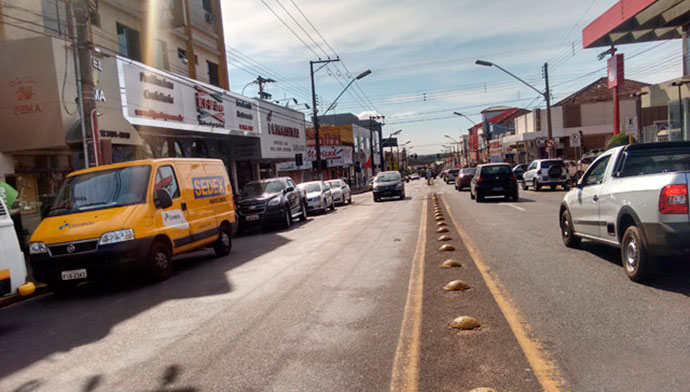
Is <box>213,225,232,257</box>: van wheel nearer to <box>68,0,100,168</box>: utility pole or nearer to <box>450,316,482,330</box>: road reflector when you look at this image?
<box>68,0,100,168</box>: utility pole

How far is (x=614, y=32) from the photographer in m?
24.6

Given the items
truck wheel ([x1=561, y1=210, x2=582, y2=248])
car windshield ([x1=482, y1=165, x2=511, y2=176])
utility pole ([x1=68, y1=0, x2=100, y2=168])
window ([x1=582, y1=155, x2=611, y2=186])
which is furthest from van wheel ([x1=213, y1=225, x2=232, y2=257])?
car windshield ([x1=482, y1=165, x2=511, y2=176])

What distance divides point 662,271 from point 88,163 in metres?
10.9

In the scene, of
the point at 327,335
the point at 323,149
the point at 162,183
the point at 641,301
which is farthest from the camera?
the point at 323,149

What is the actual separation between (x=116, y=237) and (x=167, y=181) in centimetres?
183

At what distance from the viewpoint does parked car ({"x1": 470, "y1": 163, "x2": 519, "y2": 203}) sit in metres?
20.4

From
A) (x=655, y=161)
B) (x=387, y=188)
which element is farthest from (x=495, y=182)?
(x=655, y=161)

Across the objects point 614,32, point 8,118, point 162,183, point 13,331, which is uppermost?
point 614,32

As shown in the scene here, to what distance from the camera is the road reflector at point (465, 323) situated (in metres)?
4.63

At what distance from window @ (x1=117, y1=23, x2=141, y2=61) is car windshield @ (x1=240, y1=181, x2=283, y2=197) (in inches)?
257

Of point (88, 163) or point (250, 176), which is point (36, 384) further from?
point (250, 176)

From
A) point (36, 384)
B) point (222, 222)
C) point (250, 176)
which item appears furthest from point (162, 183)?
point (250, 176)

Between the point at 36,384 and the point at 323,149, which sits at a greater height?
the point at 323,149

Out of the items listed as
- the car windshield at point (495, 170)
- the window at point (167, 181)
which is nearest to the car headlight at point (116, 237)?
the window at point (167, 181)
